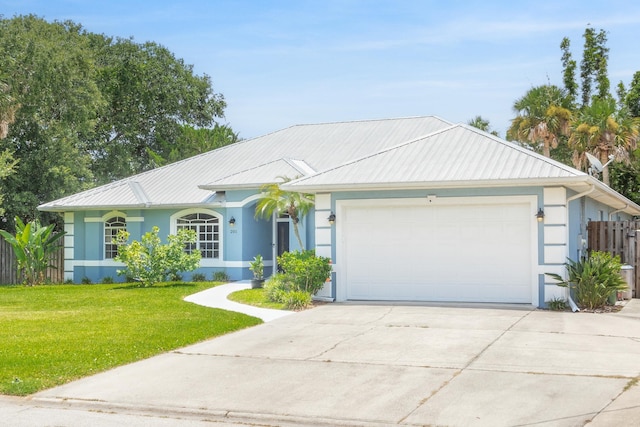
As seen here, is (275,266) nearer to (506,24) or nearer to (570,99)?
(506,24)

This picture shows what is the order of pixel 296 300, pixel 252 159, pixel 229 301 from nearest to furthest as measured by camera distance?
pixel 296 300
pixel 229 301
pixel 252 159

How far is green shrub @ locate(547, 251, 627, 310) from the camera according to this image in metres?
15.9

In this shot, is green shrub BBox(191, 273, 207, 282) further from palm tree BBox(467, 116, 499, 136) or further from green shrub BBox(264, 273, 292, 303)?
palm tree BBox(467, 116, 499, 136)

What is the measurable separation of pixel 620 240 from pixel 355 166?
7233 mm

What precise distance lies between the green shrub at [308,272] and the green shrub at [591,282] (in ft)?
15.6

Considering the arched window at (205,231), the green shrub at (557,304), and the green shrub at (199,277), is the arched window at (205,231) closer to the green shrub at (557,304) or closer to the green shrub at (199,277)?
the green shrub at (199,277)

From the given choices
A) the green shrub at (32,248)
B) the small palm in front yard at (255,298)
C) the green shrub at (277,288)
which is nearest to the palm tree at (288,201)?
the small palm in front yard at (255,298)

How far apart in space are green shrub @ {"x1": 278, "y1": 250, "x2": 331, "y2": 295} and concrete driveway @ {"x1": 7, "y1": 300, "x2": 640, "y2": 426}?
327 centimetres

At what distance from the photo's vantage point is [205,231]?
80.8ft

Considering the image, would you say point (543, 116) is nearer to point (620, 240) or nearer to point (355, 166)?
point (620, 240)

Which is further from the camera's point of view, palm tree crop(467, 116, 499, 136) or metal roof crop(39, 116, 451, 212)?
palm tree crop(467, 116, 499, 136)

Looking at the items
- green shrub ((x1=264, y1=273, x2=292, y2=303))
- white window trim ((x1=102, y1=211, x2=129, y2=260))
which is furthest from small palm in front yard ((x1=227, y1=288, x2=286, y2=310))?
white window trim ((x1=102, y1=211, x2=129, y2=260))

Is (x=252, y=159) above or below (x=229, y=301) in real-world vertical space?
above

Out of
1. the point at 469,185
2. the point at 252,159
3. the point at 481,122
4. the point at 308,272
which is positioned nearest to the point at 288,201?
the point at 308,272
